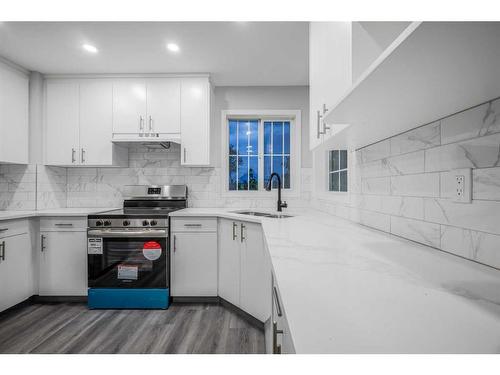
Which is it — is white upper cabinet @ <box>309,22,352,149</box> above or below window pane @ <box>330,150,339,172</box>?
above

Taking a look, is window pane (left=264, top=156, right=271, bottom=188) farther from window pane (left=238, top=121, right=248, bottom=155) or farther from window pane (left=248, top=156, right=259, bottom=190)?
window pane (left=238, top=121, right=248, bottom=155)

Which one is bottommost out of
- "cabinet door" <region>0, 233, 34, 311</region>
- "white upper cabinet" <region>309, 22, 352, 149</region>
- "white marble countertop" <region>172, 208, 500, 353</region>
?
"cabinet door" <region>0, 233, 34, 311</region>

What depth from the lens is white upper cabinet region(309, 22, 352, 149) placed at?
3.33 feet

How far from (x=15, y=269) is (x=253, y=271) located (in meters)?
2.19

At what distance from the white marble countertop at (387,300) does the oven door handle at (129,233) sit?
1726mm

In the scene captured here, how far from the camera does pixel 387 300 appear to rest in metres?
0.53

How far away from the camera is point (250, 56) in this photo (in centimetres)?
243

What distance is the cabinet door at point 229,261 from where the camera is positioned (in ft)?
7.61

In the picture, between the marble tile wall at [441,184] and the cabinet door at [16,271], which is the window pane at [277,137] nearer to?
the marble tile wall at [441,184]

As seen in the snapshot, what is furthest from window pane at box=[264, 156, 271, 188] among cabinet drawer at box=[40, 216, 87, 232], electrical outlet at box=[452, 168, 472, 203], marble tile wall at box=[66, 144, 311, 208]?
electrical outlet at box=[452, 168, 472, 203]

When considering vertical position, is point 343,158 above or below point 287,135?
below

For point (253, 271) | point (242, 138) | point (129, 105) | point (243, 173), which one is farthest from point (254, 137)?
point (253, 271)

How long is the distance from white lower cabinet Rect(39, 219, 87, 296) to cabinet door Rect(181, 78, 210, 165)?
4.21ft

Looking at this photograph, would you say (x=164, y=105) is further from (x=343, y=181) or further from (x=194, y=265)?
(x=343, y=181)
